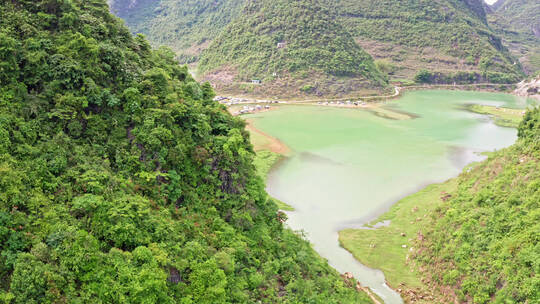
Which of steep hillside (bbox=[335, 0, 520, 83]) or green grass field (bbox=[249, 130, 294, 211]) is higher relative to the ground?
steep hillside (bbox=[335, 0, 520, 83])

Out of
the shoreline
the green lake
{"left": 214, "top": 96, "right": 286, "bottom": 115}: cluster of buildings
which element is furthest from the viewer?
the shoreline

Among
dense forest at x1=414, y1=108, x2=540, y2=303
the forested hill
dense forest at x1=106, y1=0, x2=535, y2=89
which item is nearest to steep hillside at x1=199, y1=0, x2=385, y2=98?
dense forest at x1=106, y1=0, x2=535, y2=89

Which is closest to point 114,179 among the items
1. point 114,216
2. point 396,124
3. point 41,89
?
point 114,216

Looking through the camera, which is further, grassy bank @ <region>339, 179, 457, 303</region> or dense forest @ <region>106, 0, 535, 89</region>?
dense forest @ <region>106, 0, 535, 89</region>

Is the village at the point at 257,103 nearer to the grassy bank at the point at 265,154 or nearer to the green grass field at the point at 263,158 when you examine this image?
the grassy bank at the point at 265,154

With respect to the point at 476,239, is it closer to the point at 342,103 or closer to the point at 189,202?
the point at 189,202

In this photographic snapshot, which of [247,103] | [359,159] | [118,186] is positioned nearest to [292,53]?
[247,103]

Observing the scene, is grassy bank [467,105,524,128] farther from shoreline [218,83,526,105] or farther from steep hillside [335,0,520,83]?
steep hillside [335,0,520,83]
